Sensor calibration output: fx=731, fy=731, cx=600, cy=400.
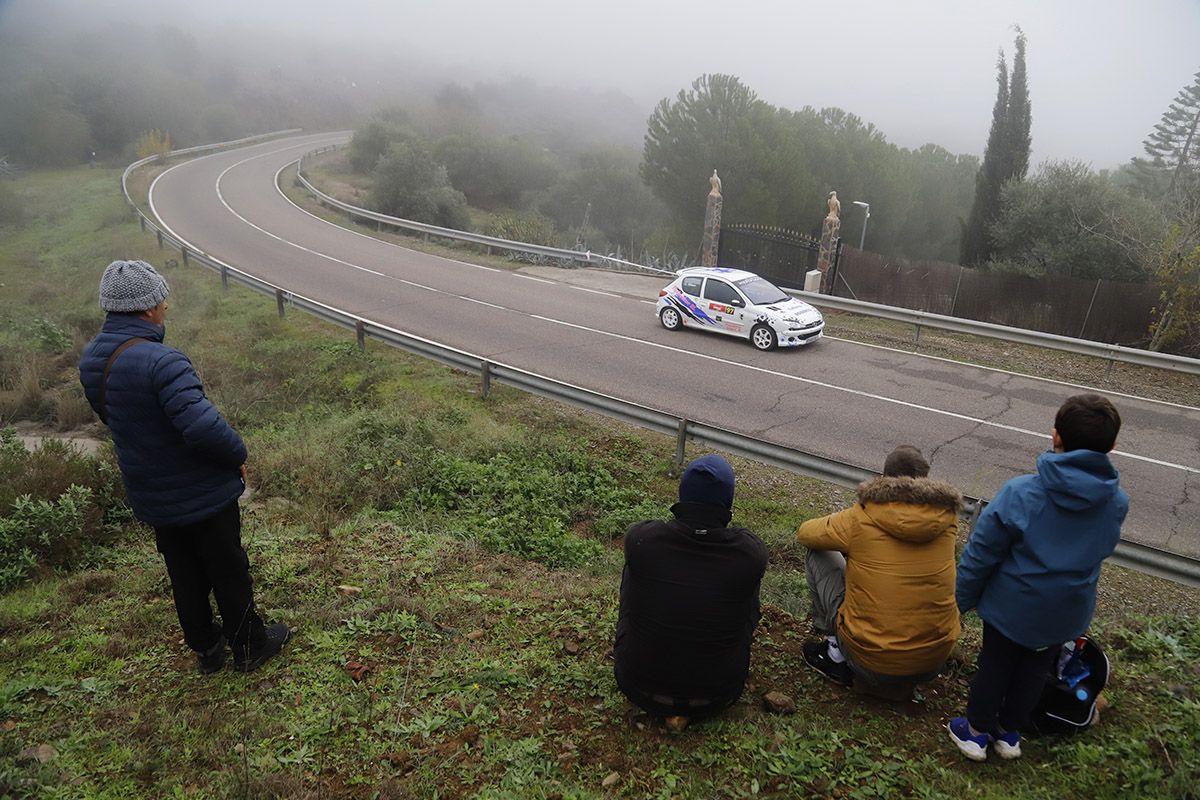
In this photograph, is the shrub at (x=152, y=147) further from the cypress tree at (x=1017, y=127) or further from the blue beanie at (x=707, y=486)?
the blue beanie at (x=707, y=486)

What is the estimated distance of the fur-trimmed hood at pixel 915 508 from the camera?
3.51 metres

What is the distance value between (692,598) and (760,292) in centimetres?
1190

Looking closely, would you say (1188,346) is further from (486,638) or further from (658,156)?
(658,156)

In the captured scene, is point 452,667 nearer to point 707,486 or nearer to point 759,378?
point 707,486

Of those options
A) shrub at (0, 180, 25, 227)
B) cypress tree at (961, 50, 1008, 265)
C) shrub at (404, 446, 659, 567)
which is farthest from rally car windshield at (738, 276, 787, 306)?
shrub at (0, 180, 25, 227)

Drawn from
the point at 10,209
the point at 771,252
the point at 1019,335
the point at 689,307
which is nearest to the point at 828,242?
the point at 771,252

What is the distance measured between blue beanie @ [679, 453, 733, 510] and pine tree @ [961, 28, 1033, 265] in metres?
26.9

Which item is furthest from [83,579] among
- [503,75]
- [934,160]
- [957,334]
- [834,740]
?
[503,75]

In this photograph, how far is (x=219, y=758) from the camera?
336 cm

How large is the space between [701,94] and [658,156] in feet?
12.1

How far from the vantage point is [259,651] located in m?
4.17

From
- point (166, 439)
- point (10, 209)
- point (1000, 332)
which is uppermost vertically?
point (166, 439)

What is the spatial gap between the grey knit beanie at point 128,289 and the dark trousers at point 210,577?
1.12 meters

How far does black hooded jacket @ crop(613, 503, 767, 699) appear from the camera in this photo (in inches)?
132
